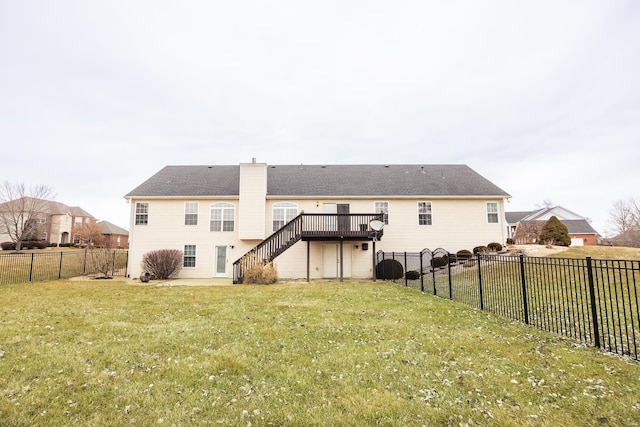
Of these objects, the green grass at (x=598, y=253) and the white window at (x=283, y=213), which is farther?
the white window at (x=283, y=213)

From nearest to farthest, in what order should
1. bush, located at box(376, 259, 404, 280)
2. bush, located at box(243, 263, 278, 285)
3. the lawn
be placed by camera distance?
the lawn, bush, located at box(243, 263, 278, 285), bush, located at box(376, 259, 404, 280)

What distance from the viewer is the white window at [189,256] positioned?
1816 cm

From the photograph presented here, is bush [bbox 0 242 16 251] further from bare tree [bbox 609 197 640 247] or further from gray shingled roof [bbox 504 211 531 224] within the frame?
bare tree [bbox 609 197 640 247]

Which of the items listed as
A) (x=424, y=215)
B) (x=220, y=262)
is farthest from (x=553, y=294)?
(x=220, y=262)

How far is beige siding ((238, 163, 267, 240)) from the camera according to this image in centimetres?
1772

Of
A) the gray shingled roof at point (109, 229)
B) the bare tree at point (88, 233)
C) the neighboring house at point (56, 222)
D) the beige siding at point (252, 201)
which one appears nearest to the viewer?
the beige siding at point (252, 201)

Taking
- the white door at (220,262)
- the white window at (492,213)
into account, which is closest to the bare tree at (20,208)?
the white door at (220,262)

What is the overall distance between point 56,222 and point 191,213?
37.2 meters

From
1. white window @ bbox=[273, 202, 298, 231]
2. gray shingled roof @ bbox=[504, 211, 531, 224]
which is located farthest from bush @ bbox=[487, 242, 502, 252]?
gray shingled roof @ bbox=[504, 211, 531, 224]

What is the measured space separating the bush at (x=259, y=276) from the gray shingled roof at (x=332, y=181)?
207 inches

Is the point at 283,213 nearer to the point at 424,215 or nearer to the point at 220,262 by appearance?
the point at 220,262

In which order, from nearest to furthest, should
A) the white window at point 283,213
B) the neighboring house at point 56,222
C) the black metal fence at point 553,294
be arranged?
the black metal fence at point 553,294 < the white window at point 283,213 < the neighboring house at point 56,222

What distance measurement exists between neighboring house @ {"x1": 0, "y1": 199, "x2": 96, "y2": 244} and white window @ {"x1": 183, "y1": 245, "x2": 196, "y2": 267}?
1238 inches

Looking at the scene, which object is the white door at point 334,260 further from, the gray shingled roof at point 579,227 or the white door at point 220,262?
the gray shingled roof at point 579,227
